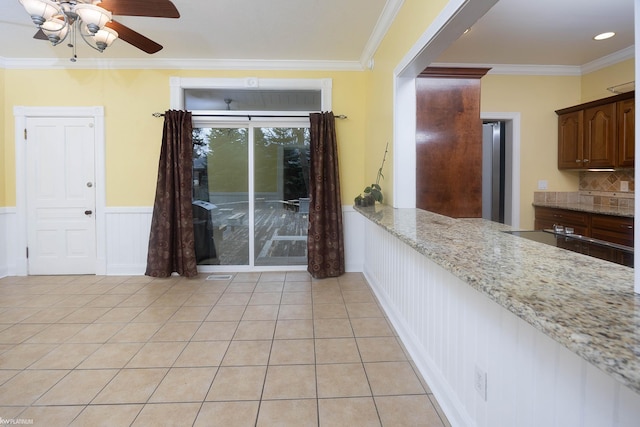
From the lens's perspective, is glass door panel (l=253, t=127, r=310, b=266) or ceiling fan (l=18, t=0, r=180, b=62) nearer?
ceiling fan (l=18, t=0, r=180, b=62)

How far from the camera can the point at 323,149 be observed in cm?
406

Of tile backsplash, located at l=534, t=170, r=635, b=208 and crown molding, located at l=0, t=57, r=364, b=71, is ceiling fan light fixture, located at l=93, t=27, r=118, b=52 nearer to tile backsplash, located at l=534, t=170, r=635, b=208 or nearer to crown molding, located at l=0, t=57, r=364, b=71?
crown molding, located at l=0, t=57, r=364, b=71

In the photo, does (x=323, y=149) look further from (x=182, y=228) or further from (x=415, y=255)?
(x=415, y=255)

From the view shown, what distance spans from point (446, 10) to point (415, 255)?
1.41 meters

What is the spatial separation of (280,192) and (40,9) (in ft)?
9.19

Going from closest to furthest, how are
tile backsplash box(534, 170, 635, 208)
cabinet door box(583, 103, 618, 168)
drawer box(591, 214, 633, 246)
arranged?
drawer box(591, 214, 633, 246) → cabinet door box(583, 103, 618, 168) → tile backsplash box(534, 170, 635, 208)

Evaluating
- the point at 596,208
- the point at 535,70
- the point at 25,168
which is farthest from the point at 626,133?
the point at 25,168

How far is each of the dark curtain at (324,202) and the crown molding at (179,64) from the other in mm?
690

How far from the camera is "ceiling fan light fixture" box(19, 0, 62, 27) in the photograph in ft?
6.58

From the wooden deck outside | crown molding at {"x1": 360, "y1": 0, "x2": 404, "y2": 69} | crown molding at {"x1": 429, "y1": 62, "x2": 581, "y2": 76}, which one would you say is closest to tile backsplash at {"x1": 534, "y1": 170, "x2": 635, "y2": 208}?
crown molding at {"x1": 429, "y1": 62, "x2": 581, "y2": 76}

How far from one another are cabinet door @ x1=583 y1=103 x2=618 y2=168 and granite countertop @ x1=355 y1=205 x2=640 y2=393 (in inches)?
118

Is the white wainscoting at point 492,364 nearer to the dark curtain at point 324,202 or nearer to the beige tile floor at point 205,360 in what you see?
the beige tile floor at point 205,360

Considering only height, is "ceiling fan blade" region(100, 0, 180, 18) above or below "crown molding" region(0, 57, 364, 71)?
below

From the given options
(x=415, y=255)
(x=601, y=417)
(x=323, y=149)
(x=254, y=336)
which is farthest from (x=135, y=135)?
(x=601, y=417)
